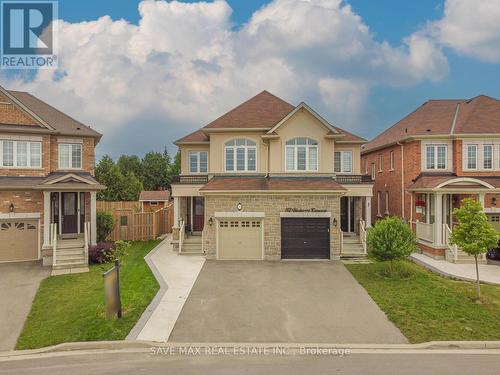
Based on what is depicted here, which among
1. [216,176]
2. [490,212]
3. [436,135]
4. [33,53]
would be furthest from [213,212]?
[490,212]

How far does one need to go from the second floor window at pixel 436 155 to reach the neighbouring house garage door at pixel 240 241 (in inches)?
427

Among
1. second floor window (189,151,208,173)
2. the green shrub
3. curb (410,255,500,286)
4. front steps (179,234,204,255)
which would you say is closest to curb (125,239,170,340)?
front steps (179,234,204,255)

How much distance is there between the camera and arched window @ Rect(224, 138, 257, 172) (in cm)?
1847

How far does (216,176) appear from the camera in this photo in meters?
18.4

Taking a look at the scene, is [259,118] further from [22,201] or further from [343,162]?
[22,201]

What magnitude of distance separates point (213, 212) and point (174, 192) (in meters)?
3.46

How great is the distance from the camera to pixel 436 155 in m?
18.8

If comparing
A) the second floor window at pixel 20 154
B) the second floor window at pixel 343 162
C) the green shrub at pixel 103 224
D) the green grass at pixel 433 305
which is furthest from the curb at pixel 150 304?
the second floor window at pixel 343 162

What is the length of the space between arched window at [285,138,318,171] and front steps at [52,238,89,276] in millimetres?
11137

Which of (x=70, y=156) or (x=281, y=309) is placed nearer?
(x=281, y=309)

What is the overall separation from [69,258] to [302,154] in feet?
41.4

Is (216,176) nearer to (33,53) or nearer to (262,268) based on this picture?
(262,268)

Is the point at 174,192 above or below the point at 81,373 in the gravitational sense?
above

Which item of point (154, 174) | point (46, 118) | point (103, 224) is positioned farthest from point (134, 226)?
point (154, 174)
